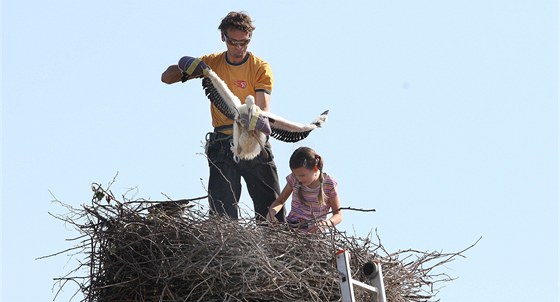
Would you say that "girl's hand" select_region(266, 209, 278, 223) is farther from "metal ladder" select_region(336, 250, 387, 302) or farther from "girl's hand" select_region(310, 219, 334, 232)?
"metal ladder" select_region(336, 250, 387, 302)

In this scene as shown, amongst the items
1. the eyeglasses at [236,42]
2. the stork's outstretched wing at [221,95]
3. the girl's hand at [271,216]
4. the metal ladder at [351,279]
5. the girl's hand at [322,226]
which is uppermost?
the eyeglasses at [236,42]

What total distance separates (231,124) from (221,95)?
0.84 ft

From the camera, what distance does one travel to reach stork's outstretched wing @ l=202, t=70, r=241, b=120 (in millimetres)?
8562

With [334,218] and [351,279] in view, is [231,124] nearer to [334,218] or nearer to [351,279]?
[334,218]

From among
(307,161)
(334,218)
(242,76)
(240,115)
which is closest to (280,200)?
(307,161)

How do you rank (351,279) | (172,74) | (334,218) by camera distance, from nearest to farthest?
(351,279) → (334,218) → (172,74)

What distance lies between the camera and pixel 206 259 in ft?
25.6

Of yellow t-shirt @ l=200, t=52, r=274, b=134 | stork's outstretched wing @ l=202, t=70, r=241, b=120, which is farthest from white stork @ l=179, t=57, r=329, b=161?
yellow t-shirt @ l=200, t=52, r=274, b=134

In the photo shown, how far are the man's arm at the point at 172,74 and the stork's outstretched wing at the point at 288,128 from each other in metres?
0.66

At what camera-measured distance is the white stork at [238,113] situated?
852 cm

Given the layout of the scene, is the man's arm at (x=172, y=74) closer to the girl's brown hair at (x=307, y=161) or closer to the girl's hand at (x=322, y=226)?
the girl's brown hair at (x=307, y=161)

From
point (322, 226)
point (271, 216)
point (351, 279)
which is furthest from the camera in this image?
point (271, 216)


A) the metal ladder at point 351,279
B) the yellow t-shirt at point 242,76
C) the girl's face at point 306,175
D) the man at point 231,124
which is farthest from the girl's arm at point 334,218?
the yellow t-shirt at point 242,76

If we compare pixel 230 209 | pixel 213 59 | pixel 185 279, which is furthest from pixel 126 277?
pixel 213 59
